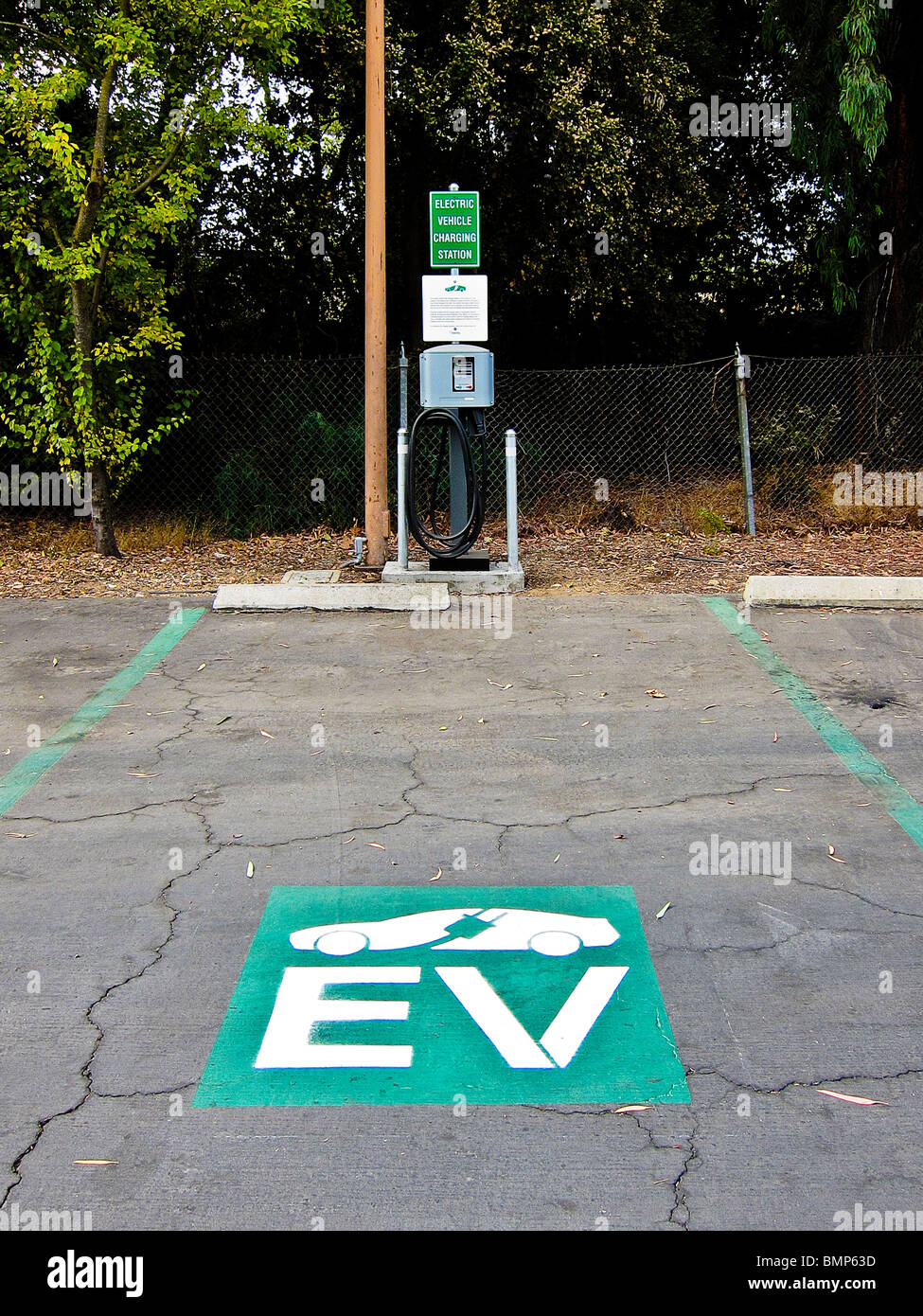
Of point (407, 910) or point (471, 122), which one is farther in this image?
point (471, 122)

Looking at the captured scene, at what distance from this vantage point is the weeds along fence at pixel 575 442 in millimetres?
13750

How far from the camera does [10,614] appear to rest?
9812mm

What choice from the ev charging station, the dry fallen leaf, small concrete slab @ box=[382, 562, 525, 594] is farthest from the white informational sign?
the dry fallen leaf

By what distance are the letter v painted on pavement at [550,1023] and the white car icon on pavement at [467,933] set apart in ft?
0.65

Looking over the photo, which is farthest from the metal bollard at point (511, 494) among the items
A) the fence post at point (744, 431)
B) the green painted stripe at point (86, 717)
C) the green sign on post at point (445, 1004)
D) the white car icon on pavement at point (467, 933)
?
the white car icon on pavement at point (467, 933)

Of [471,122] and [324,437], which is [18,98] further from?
[471,122]

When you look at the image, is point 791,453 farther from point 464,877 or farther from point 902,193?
point 464,877

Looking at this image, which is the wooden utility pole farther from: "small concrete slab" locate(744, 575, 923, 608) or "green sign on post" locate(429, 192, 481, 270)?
"small concrete slab" locate(744, 575, 923, 608)

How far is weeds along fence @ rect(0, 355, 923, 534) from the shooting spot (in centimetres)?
1375

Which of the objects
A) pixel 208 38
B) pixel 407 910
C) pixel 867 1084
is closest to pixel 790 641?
pixel 407 910

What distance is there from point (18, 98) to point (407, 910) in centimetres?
882

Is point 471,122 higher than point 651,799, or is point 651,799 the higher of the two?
point 471,122

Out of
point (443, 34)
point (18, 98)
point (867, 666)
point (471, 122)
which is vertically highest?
point (443, 34)

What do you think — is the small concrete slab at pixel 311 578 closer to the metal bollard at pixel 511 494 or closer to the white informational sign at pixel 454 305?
the metal bollard at pixel 511 494
